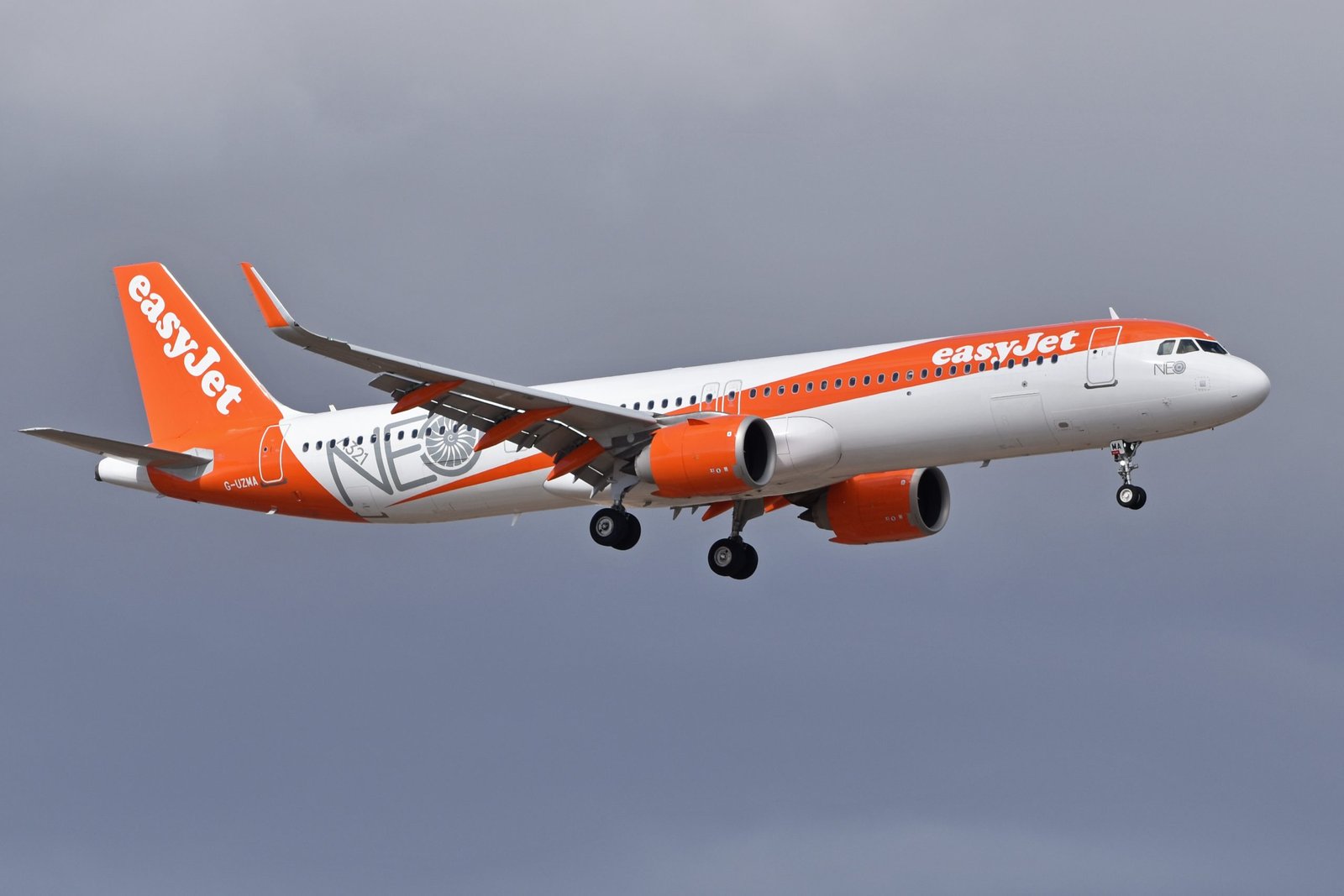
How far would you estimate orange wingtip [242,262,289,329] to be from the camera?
44.8m

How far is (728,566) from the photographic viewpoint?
181 feet

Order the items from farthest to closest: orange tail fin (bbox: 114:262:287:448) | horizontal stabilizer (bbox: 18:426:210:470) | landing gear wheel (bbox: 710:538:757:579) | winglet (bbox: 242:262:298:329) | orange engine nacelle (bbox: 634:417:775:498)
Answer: orange tail fin (bbox: 114:262:287:448)
landing gear wheel (bbox: 710:538:757:579)
horizontal stabilizer (bbox: 18:426:210:470)
orange engine nacelle (bbox: 634:417:775:498)
winglet (bbox: 242:262:298:329)

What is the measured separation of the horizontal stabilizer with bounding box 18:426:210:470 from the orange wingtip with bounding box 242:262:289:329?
27.1 ft

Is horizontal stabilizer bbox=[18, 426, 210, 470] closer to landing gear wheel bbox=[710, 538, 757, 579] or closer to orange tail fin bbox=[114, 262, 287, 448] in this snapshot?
orange tail fin bbox=[114, 262, 287, 448]

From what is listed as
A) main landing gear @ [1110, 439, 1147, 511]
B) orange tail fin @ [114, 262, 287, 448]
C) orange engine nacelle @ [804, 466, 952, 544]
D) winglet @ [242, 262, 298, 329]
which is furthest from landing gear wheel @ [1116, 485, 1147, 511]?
orange tail fin @ [114, 262, 287, 448]

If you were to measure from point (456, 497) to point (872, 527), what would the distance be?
10.8 metres

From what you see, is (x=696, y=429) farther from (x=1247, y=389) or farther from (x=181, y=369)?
(x=181, y=369)

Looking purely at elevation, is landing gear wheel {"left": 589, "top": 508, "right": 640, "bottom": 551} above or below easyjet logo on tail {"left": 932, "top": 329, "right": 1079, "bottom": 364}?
below

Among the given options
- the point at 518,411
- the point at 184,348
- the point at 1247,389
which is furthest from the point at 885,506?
the point at 184,348

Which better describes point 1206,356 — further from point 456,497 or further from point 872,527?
point 456,497

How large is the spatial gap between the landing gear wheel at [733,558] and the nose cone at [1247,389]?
46.0 ft

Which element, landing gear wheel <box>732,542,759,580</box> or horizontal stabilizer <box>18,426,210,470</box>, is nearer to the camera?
horizontal stabilizer <box>18,426,210,470</box>

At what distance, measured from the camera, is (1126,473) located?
1891 inches

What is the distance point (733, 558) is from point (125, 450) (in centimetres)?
1623
